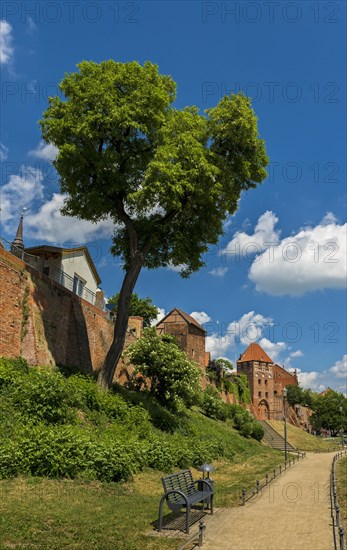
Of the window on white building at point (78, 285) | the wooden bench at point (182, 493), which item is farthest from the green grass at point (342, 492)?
the window on white building at point (78, 285)

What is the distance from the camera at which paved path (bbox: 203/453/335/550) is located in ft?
25.3

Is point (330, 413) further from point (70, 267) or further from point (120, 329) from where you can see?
point (120, 329)

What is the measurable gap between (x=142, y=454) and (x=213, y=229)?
38.4ft

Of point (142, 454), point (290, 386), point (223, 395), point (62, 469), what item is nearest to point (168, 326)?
point (223, 395)

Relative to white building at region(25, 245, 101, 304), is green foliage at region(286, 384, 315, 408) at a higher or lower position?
lower

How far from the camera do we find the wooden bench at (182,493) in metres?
8.70

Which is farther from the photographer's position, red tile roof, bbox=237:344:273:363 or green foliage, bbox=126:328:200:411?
red tile roof, bbox=237:344:273:363

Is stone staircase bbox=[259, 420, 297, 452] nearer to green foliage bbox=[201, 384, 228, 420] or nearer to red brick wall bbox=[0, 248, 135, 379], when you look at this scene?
green foliage bbox=[201, 384, 228, 420]

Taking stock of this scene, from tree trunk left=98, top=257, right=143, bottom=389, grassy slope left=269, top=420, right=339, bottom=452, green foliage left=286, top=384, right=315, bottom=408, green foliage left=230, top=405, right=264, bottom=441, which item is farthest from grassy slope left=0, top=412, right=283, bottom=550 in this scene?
green foliage left=286, top=384, right=315, bottom=408

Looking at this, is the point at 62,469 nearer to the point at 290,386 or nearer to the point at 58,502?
the point at 58,502

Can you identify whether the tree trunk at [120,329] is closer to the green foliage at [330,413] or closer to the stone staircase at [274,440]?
the stone staircase at [274,440]

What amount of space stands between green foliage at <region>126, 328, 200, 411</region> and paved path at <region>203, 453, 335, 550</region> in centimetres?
1232

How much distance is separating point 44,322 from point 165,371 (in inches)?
331

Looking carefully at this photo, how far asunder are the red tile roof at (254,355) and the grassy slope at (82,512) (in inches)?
2628
